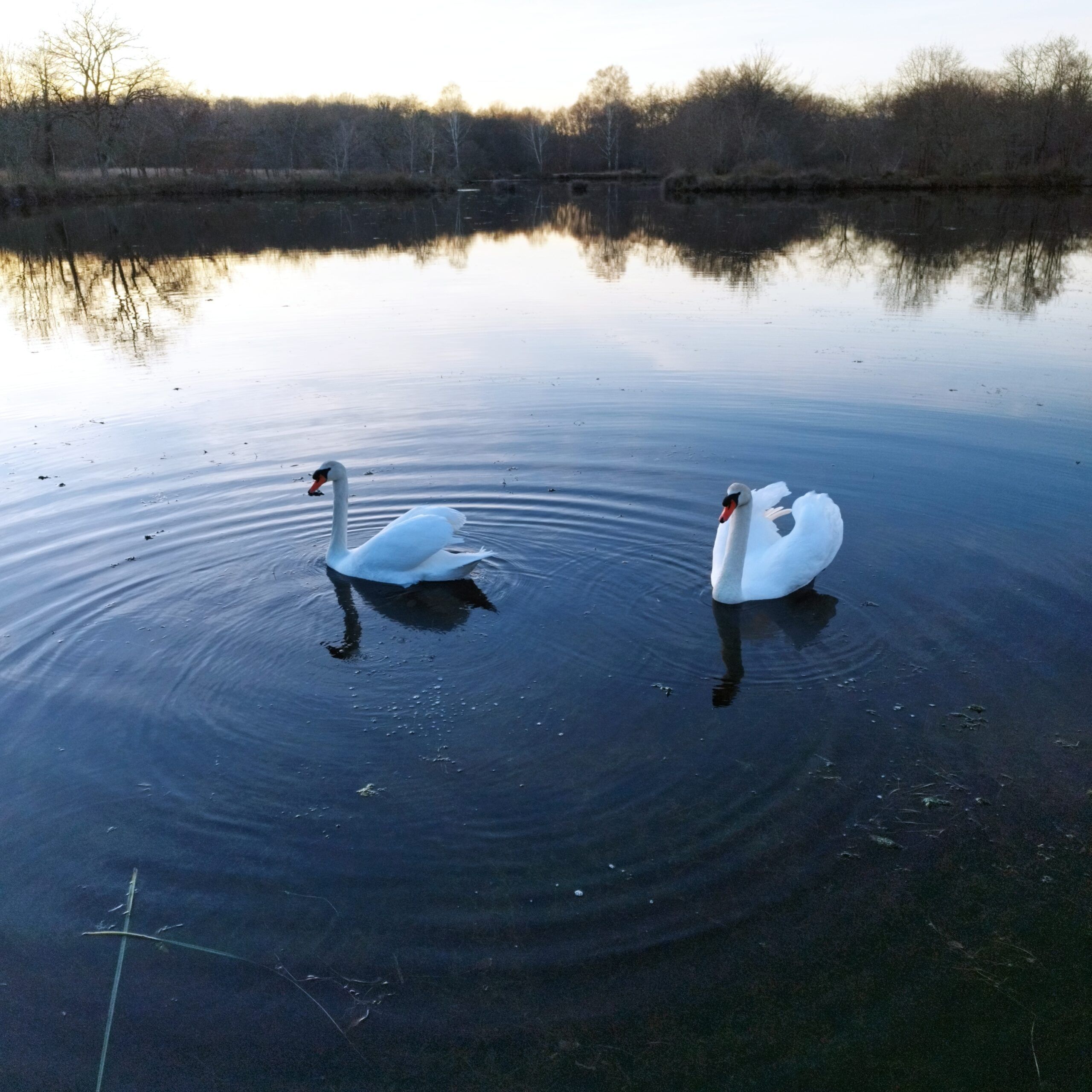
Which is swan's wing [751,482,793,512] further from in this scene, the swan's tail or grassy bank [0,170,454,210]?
grassy bank [0,170,454,210]

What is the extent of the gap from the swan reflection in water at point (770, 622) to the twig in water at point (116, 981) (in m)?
3.92

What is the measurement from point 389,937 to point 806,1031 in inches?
74.0

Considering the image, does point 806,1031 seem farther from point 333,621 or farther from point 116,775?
point 333,621

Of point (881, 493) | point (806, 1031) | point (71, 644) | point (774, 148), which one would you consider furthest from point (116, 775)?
point (774, 148)


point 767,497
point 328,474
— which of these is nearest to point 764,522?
point 767,497

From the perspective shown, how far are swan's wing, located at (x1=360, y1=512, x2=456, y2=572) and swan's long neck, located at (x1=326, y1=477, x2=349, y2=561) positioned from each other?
372mm

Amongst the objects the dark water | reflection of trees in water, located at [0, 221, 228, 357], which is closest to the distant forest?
reflection of trees in water, located at [0, 221, 228, 357]

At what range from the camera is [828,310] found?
19.7 meters

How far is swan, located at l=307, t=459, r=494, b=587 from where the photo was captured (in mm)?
7949

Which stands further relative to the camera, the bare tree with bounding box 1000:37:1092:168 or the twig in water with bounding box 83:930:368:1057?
the bare tree with bounding box 1000:37:1092:168

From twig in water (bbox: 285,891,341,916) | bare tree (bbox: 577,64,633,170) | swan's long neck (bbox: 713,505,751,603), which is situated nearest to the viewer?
twig in water (bbox: 285,891,341,916)

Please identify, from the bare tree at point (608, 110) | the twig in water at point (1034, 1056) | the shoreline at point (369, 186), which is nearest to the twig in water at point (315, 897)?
the twig in water at point (1034, 1056)

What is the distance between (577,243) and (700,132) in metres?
44.2

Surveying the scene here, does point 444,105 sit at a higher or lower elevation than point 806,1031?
higher
